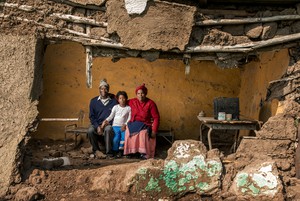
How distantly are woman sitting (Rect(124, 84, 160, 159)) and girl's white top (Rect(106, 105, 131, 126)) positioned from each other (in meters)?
0.12

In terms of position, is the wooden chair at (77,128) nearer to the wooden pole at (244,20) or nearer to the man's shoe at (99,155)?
the man's shoe at (99,155)

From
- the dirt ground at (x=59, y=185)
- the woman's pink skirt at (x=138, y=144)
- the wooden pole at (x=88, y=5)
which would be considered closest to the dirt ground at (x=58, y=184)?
the dirt ground at (x=59, y=185)

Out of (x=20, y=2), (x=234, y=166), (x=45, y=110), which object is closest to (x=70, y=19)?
(x=20, y=2)

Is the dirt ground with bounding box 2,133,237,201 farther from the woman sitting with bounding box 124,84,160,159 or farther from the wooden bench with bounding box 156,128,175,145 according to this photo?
the wooden bench with bounding box 156,128,175,145

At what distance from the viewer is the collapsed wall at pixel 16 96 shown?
596 centimetres

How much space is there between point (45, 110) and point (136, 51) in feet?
12.4

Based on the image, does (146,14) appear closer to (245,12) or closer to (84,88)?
(245,12)

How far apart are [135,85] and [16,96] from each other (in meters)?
3.74

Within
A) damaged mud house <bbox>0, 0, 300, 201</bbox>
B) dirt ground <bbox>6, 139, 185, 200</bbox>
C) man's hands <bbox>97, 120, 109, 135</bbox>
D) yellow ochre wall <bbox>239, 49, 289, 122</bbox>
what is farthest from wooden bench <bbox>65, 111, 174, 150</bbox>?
damaged mud house <bbox>0, 0, 300, 201</bbox>

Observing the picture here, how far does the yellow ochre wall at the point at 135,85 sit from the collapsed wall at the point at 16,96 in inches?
129

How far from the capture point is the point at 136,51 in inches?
249

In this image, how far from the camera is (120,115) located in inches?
323

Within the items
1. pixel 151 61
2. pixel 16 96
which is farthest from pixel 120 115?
pixel 16 96

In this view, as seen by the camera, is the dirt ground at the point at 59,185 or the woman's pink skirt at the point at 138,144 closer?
the dirt ground at the point at 59,185
